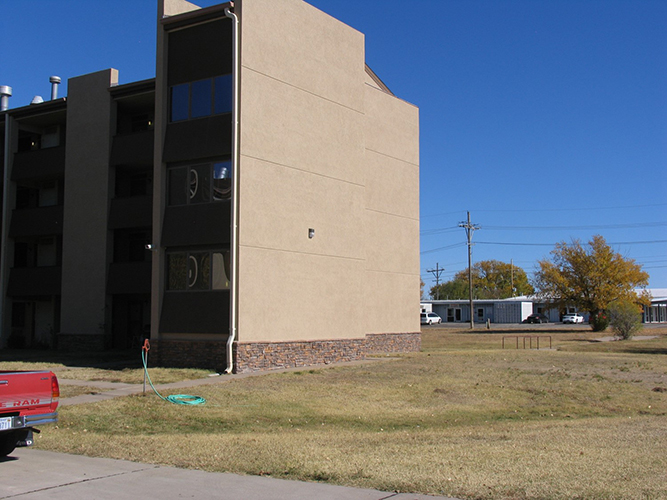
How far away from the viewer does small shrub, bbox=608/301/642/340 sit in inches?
1816

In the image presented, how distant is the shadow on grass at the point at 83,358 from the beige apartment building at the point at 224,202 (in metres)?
1.18

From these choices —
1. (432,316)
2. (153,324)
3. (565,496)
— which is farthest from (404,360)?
(432,316)

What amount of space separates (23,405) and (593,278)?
59.9 metres

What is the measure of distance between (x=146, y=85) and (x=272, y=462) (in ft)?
76.7

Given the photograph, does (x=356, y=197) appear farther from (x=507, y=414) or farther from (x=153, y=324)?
(x=507, y=414)

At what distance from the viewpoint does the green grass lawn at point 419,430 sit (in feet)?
26.2

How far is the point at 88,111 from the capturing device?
1204 inches

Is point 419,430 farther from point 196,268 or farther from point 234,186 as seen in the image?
point 196,268

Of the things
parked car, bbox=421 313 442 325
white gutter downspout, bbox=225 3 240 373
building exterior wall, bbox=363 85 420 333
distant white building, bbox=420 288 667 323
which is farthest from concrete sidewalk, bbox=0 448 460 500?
distant white building, bbox=420 288 667 323

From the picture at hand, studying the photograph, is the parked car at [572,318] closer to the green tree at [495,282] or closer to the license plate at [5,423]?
the green tree at [495,282]

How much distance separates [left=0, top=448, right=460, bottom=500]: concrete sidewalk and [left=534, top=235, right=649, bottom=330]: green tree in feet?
190

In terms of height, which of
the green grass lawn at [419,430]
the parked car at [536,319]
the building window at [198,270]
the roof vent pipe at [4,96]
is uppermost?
the roof vent pipe at [4,96]

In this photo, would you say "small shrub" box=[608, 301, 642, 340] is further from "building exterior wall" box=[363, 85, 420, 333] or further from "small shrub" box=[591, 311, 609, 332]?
"building exterior wall" box=[363, 85, 420, 333]

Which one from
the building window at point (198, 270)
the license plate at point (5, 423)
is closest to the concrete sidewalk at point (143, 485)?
the license plate at point (5, 423)
